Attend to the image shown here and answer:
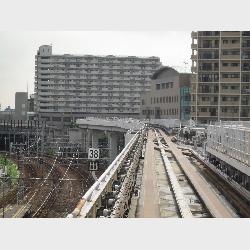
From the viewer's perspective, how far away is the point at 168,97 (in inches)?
1350

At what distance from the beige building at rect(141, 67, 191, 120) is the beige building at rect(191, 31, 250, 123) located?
336cm

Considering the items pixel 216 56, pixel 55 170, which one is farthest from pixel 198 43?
pixel 55 170

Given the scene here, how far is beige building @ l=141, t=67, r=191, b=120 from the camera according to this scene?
104 ft

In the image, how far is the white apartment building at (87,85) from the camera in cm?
4447

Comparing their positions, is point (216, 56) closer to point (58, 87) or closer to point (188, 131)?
point (188, 131)

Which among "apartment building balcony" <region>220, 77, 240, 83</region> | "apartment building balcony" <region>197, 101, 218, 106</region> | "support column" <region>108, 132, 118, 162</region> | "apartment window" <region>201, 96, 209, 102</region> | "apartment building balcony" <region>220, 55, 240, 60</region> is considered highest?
"apartment building balcony" <region>220, 55, 240, 60</region>

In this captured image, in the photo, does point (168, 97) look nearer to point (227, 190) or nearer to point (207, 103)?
point (207, 103)

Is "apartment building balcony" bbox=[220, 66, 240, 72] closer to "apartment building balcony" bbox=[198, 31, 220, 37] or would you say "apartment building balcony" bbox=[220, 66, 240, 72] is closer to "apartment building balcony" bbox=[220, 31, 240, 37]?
"apartment building balcony" bbox=[220, 31, 240, 37]

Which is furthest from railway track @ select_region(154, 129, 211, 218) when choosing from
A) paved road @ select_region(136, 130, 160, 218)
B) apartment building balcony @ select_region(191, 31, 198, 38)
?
apartment building balcony @ select_region(191, 31, 198, 38)

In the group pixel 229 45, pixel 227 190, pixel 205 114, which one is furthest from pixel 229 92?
pixel 227 190

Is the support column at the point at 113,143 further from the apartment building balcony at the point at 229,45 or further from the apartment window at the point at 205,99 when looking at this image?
the apartment building balcony at the point at 229,45

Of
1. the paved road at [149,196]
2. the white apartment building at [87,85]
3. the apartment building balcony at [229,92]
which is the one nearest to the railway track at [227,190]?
the paved road at [149,196]

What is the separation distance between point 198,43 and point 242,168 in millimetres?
22621

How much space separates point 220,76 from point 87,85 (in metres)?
21.2
